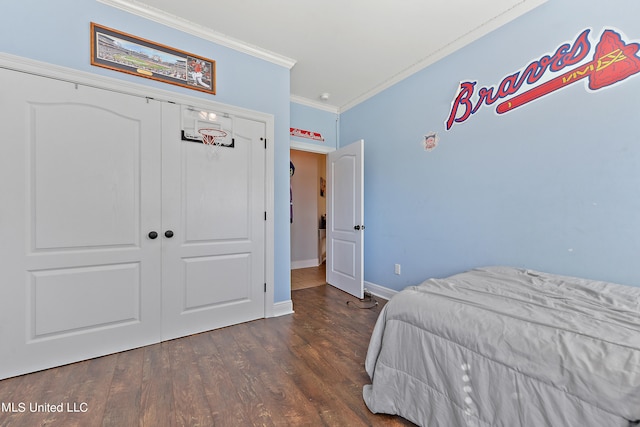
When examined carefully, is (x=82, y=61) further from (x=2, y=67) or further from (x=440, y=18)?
(x=440, y=18)

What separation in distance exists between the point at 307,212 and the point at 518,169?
150 inches

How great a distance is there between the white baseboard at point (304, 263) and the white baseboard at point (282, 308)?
7.34 ft

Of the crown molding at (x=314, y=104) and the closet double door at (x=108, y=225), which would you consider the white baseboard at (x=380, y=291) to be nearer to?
the closet double door at (x=108, y=225)

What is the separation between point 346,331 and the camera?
2381mm

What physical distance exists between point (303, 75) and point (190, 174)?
181 centimetres

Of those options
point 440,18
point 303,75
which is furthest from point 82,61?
point 440,18

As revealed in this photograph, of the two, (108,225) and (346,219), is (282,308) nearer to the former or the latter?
(346,219)

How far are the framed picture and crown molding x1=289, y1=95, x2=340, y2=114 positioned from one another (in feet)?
4.47

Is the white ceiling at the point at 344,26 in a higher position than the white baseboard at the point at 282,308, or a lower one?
higher

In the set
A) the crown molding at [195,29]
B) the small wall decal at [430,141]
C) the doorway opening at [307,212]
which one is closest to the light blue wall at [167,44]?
the crown molding at [195,29]

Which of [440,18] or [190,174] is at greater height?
[440,18]

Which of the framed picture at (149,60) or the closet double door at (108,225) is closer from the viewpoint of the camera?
the closet double door at (108,225)

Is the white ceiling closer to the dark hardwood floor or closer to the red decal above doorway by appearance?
the red decal above doorway

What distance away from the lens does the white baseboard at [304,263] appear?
5.10 metres
